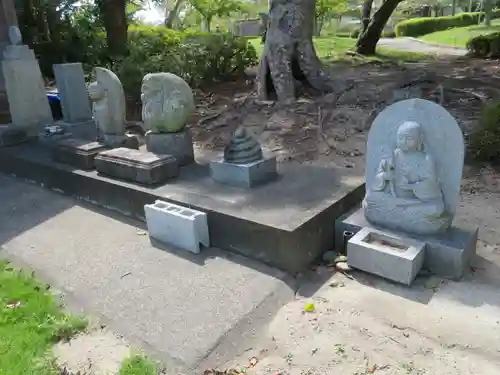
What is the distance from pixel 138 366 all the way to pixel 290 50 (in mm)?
6717

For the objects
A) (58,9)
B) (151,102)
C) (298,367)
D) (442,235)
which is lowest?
(298,367)

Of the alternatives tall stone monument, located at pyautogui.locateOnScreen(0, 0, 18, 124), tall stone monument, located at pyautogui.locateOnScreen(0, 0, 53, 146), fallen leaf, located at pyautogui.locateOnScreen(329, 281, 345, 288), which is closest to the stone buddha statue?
fallen leaf, located at pyautogui.locateOnScreen(329, 281, 345, 288)

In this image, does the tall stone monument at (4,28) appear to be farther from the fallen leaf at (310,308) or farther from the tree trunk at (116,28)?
the fallen leaf at (310,308)

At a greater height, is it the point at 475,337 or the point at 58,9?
the point at 58,9

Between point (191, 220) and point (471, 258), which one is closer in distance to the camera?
point (471, 258)

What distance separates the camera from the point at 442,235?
361 cm

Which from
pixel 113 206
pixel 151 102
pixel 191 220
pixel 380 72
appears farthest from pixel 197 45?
pixel 191 220

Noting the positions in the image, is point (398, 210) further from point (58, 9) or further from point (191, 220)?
point (58, 9)

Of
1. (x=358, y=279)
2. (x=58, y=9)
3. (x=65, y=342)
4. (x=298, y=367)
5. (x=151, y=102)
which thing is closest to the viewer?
(x=298, y=367)

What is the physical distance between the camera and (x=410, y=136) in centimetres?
341

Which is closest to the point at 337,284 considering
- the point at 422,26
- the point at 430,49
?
the point at 430,49

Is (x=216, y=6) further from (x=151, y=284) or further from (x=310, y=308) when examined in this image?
(x=310, y=308)

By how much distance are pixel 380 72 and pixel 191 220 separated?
27.9 feet

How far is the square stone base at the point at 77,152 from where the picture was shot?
5.48 meters
